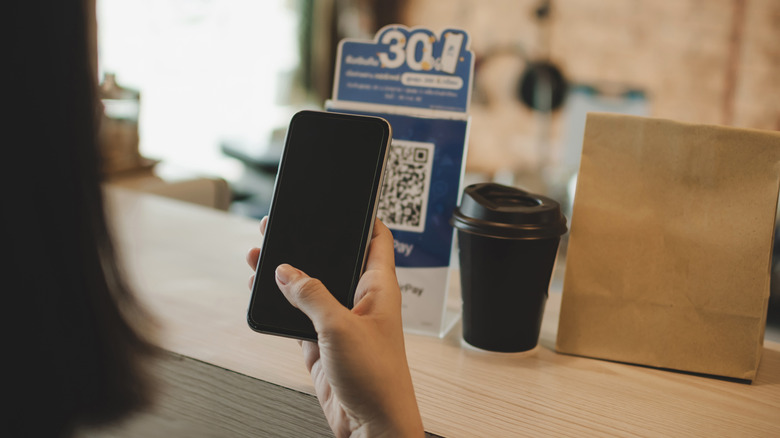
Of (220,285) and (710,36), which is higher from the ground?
(710,36)

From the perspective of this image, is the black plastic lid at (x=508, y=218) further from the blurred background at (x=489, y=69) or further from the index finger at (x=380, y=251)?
the blurred background at (x=489, y=69)

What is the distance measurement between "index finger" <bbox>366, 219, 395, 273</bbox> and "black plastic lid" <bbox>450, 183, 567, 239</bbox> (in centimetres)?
11

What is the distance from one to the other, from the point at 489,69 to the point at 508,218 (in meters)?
3.16

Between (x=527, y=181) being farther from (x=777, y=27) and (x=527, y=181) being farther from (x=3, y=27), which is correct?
(x=3, y=27)

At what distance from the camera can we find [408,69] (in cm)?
85

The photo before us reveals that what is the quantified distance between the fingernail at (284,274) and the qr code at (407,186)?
244 millimetres

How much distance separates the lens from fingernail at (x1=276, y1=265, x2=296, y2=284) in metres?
0.60

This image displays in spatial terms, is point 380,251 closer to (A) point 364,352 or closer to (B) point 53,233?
(A) point 364,352

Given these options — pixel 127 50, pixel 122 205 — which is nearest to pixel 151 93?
pixel 127 50

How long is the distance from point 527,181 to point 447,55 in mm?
2814

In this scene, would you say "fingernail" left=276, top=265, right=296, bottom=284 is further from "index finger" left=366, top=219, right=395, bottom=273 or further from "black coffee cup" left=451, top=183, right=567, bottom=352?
"black coffee cup" left=451, top=183, right=567, bottom=352

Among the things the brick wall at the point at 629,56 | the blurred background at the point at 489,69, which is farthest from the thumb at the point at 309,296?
the brick wall at the point at 629,56

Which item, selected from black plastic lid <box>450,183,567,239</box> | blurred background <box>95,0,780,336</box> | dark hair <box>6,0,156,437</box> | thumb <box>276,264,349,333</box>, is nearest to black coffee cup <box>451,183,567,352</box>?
black plastic lid <box>450,183,567,239</box>

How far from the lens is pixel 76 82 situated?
41 cm
